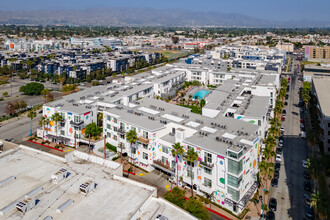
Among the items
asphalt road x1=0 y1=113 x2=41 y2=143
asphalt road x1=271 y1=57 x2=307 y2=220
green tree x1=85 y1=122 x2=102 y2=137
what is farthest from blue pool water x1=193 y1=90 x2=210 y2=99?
asphalt road x1=0 y1=113 x2=41 y2=143

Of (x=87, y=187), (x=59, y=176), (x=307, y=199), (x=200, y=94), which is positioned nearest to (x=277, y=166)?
(x=307, y=199)

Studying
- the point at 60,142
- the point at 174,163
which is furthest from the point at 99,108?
the point at 174,163

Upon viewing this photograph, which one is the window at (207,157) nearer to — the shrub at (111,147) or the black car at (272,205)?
the black car at (272,205)

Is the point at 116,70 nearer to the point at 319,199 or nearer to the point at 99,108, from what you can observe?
the point at 99,108

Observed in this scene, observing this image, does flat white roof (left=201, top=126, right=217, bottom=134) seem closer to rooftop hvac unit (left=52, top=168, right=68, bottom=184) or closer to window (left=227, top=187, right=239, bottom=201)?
window (left=227, top=187, right=239, bottom=201)

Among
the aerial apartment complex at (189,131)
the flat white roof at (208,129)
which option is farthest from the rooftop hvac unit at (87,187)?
the flat white roof at (208,129)

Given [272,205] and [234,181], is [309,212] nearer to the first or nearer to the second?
[272,205]
